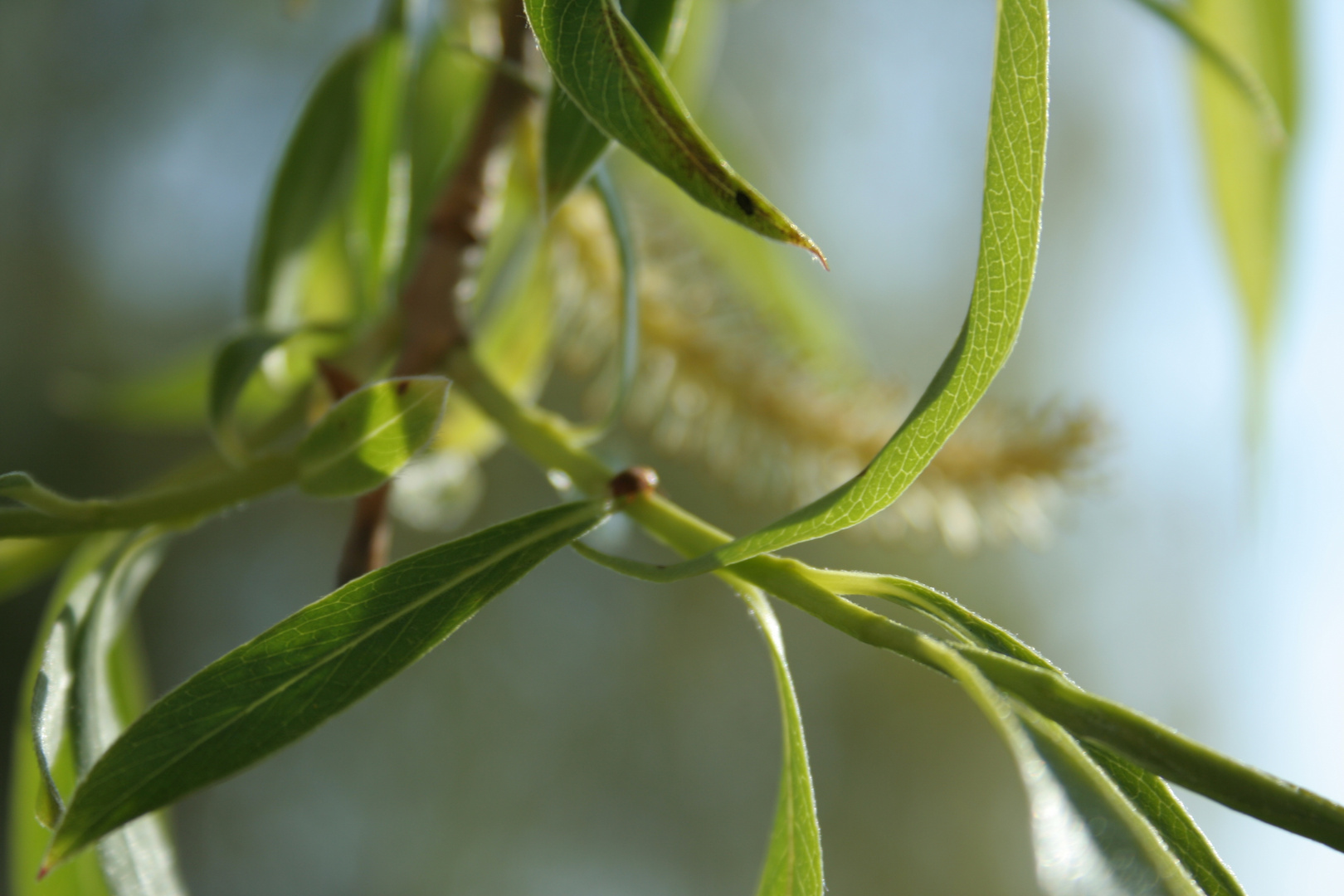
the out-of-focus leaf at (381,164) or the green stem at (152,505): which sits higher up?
the out-of-focus leaf at (381,164)

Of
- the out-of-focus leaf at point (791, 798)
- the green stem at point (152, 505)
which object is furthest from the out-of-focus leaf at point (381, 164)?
the out-of-focus leaf at point (791, 798)

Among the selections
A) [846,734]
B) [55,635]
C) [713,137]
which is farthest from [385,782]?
[55,635]

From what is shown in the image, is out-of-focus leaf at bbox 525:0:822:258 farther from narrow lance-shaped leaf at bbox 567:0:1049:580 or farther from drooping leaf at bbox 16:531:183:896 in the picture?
drooping leaf at bbox 16:531:183:896

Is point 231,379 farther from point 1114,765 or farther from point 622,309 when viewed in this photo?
point 1114,765

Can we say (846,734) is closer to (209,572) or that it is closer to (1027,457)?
(209,572)

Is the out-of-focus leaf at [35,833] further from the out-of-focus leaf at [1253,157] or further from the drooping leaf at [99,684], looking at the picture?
the out-of-focus leaf at [1253,157]
